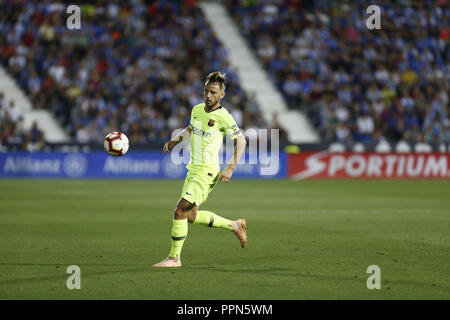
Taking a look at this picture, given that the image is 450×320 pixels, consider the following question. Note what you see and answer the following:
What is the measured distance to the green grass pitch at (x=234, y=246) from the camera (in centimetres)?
752

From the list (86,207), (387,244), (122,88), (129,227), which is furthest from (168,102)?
(387,244)

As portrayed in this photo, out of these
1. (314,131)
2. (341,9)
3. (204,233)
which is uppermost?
(341,9)

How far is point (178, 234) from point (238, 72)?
24553 millimetres

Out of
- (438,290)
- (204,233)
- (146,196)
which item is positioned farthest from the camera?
(146,196)

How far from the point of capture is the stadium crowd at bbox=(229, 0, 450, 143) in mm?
29641

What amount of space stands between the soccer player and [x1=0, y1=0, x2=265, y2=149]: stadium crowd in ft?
59.7

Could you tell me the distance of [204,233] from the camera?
1284 cm

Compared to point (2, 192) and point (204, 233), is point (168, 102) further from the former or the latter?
point (204, 233)

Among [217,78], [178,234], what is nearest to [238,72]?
[217,78]

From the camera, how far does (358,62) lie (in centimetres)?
3138

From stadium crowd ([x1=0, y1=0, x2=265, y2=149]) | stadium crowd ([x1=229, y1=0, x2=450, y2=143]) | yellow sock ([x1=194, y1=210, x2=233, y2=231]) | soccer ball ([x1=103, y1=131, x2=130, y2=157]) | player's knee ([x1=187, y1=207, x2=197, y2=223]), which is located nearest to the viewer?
player's knee ([x1=187, y1=207, x2=197, y2=223])

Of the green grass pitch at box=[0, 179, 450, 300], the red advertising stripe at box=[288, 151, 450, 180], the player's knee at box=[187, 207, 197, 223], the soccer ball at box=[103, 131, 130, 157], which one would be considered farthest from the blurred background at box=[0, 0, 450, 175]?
the player's knee at box=[187, 207, 197, 223]

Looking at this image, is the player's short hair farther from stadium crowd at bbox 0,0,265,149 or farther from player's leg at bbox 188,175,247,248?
stadium crowd at bbox 0,0,265,149

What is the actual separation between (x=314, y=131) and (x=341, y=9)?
256 inches
